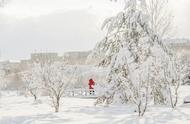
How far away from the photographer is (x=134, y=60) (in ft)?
53.1

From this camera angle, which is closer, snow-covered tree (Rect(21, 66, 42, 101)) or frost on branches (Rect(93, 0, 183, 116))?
frost on branches (Rect(93, 0, 183, 116))

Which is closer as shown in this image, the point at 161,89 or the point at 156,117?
the point at 156,117

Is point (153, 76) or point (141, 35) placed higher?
point (141, 35)

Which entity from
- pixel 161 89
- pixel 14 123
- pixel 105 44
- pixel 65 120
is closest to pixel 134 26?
pixel 105 44

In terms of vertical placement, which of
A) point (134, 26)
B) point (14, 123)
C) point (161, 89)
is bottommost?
point (14, 123)

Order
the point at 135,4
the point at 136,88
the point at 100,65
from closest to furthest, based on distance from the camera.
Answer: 1. the point at 136,88
2. the point at 135,4
3. the point at 100,65

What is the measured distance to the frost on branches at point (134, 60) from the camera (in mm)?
15411

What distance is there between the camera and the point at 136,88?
15195mm

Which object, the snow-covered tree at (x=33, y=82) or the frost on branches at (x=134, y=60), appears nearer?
the frost on branches at (x=134, y=60)

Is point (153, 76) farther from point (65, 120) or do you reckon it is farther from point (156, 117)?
point (65, 120)

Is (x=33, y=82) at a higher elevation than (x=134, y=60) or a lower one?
higher

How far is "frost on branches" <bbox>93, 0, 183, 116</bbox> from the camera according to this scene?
15411 millimetres

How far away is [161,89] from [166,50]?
1641 millimetres

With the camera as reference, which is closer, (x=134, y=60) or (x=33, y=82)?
(x=134, y=60)
